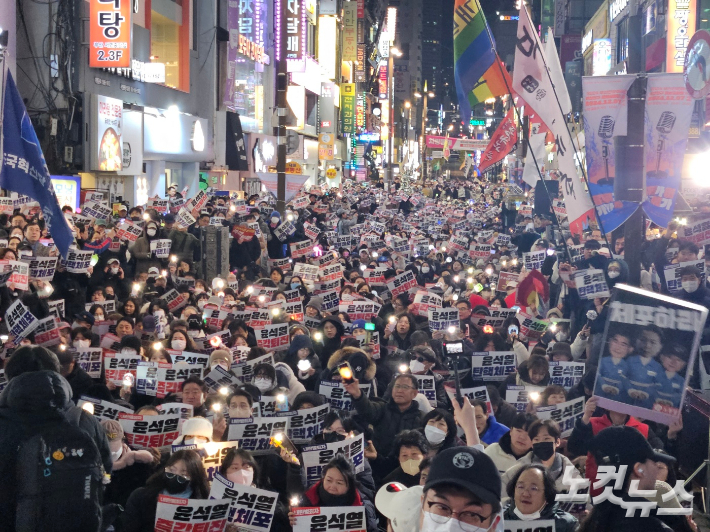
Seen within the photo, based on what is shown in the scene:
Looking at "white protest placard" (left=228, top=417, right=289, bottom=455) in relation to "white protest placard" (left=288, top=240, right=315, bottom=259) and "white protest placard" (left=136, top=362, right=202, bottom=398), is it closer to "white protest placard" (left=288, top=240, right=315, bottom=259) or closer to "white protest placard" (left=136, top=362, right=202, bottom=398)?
"white protest placard" (left=136, top=362, right=202, bottom=398)

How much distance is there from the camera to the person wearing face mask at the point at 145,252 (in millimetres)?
16562

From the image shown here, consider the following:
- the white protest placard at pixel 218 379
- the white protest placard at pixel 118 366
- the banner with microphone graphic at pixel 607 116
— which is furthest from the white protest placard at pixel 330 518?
the banner with microphone graphic at pixel 607 116

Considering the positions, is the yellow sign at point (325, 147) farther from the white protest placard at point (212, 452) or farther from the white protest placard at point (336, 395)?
the white protest placard at point (212, 452)

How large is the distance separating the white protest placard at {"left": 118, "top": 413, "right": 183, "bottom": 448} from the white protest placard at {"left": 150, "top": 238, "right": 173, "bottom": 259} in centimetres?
920

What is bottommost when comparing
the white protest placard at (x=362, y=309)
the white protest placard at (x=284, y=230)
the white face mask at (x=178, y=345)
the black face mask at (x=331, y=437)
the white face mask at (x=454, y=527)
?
the black face mask at (x=331, y=437)

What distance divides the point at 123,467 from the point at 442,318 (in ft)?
19.9

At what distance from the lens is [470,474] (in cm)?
321

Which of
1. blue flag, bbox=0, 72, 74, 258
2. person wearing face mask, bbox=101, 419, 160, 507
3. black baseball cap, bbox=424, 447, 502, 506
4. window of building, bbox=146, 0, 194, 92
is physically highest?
window of building, bbox=146, 0, 194, 92

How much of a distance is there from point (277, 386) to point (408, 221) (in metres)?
25.4

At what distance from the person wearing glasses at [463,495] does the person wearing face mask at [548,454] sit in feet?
9.50

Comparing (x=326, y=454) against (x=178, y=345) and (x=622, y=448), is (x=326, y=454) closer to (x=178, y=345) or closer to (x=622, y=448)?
(x=622, y=448)

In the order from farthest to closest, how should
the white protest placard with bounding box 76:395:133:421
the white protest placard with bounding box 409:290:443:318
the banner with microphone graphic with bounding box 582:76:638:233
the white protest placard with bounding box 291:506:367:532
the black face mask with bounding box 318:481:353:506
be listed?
the white protest placard with bounding box 409:290:443:318
the banner with microphone graphic with bounding box 582:76:638:233
the white protest placard with bounding box 76:395:133:421
the black face mask with bounding box 318:481:353:506
the white protest placard with bounding box 291:506:367:532

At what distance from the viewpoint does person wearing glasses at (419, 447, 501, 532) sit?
319 cm

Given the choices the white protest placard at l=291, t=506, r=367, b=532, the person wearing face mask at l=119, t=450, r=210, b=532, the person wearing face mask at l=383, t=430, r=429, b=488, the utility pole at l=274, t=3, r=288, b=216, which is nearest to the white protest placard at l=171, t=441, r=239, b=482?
the person wearing face mask at l=119, t=450, r=210, b=532
